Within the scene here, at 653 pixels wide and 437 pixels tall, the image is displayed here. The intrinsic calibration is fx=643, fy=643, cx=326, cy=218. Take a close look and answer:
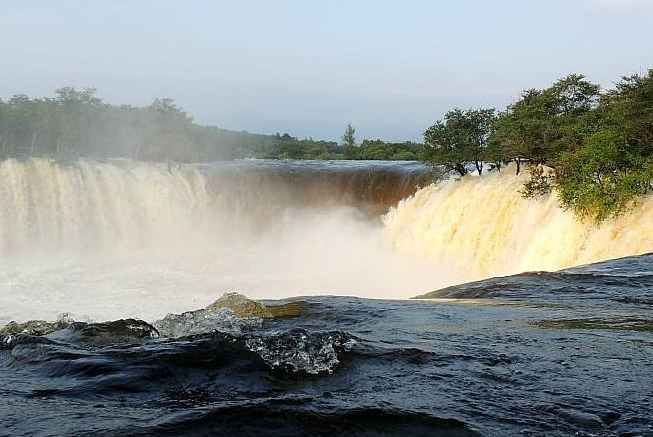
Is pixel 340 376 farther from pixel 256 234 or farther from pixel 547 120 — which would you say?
pixel 256 234

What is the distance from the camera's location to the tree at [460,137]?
20.1m

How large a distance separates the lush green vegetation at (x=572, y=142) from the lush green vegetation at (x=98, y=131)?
12.7 m

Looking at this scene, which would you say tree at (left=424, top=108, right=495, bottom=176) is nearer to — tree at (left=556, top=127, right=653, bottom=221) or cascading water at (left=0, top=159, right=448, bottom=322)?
Answer: cascading water at (left=0, top=159, right=448, bottom=322)

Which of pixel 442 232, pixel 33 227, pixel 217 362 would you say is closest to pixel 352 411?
pixel 217 362

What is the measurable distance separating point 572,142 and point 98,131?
20356 mm

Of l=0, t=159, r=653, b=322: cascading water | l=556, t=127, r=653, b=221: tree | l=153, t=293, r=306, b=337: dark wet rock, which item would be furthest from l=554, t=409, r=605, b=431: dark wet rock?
l=556, t=127, r=653, b=221: tree

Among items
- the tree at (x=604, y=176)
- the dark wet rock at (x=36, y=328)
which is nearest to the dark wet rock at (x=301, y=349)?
the dark wet rock at (x=36, y=328)

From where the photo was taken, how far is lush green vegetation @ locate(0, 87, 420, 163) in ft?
83.7

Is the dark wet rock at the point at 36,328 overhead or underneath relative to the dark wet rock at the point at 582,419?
underneath

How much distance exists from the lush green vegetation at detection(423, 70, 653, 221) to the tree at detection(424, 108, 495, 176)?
0.03 metres

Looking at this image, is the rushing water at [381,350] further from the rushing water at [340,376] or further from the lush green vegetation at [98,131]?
the lush green vegetation at [98,131]

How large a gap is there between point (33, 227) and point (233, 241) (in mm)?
7445

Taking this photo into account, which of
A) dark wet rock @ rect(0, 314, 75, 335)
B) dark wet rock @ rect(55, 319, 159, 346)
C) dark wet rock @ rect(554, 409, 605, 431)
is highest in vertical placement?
dark wet rock @ rect(554, 409, 605, 431)

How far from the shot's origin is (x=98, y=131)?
28125 millimetres
